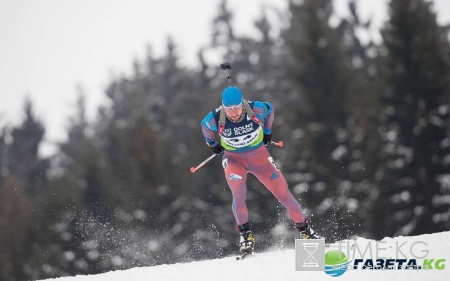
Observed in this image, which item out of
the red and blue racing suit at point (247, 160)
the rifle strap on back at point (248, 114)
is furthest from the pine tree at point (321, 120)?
the rifle strap on back at point (248, 114)

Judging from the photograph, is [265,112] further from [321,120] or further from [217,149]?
[321,120]

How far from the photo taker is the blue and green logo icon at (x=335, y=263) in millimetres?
6977

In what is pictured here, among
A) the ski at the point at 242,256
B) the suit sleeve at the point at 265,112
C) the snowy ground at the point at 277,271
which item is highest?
the suit sleeve at the point at 265,112

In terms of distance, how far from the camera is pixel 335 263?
283 inches

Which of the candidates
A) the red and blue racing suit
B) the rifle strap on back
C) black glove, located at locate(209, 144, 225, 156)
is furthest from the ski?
the rifle strap on back

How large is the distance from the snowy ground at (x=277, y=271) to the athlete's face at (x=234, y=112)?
2.21 m

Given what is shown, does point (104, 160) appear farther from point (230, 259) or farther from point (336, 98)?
point (230, 259)

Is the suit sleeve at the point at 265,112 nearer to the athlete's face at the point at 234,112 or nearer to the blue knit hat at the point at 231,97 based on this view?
the athlete's face at the point at 234,112

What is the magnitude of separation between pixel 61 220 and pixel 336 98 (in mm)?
14347

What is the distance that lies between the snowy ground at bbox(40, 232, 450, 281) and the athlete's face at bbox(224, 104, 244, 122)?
2213 millimetres

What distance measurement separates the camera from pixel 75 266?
976 inches

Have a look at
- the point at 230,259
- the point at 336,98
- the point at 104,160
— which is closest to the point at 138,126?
the point at 104,160

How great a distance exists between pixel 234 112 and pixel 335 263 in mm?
2853

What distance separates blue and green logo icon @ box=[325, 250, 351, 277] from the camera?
6977 mm
